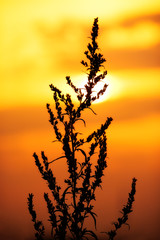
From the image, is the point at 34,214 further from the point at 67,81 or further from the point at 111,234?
the point at 67,81

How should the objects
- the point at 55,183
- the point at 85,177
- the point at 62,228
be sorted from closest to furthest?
the point at 62,228 → the point at 85,177 → the point at 55,183

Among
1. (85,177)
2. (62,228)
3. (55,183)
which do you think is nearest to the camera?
(62,228)

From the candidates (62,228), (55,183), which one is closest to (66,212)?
(62,228)

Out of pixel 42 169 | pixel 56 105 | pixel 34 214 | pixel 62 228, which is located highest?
pixel 56 105

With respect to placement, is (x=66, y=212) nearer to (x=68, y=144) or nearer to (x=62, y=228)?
(x=62, y=228)

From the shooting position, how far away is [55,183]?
5.81m

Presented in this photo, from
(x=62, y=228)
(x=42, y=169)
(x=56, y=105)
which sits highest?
(x=56, y=105)

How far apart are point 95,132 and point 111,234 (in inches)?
58.9

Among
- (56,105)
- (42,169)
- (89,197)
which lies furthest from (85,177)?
(56,105)

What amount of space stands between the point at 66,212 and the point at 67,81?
68.4 inches

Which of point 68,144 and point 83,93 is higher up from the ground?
point 83,93

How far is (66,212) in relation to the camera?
5285 millimetres

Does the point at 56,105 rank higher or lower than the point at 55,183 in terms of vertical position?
higher

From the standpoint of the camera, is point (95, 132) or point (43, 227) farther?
point (43, 227)
